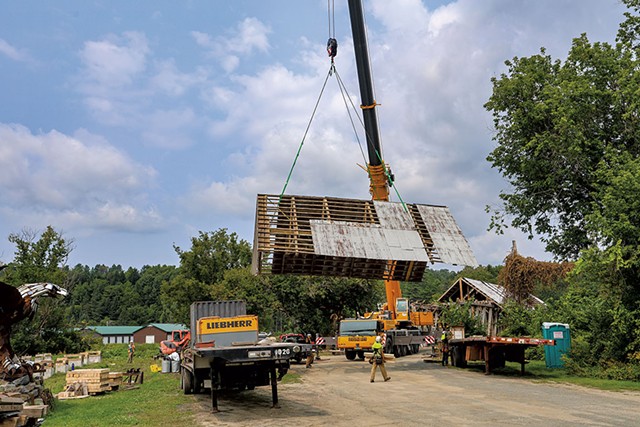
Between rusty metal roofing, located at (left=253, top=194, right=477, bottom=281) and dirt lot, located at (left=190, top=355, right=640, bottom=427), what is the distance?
5.15m

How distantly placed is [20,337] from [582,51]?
4102 centimetres

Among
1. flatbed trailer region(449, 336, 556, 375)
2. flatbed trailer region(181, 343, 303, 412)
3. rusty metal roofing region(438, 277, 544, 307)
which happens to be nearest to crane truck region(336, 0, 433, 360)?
flatbed trailer region(449, 336, 556, 375)

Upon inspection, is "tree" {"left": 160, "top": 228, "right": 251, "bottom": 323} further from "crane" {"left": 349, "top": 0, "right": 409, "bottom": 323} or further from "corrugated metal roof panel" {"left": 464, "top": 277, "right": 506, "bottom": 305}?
"crane" {"left": 349, "top": 0, "right": 409, "bottom": 323}

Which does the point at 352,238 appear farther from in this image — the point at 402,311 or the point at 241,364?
the point at 241,364

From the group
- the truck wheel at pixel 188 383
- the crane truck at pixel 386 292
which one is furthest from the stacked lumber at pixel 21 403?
the crane truck at pixel 386 292

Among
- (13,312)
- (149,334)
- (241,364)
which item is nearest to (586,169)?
(241,364)

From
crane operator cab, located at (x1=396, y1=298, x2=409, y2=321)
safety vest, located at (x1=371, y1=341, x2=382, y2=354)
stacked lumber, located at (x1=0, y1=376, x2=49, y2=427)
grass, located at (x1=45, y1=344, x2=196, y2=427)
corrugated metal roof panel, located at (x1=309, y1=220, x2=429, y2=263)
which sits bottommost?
grass, located at (x1=45, y1=344, x2=196, y2=427)

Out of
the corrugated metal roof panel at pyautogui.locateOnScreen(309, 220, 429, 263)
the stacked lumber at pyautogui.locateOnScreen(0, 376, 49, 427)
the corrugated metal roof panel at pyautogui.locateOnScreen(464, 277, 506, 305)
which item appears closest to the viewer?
the stacked lumber at pyautogui.locateOnScreen(0, 376, 49, 427)

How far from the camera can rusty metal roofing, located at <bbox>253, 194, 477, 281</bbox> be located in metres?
22.5

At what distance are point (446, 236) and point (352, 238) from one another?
4560mm

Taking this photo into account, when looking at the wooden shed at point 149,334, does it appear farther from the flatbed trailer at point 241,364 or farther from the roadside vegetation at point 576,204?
the flatbed trailer at point 241,364

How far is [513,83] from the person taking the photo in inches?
1029

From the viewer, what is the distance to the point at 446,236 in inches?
960

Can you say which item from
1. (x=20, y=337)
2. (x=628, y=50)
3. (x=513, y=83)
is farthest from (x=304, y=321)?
(x=628, y=50)
